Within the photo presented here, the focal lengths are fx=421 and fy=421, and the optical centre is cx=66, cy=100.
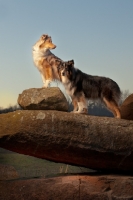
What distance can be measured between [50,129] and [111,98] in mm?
1816

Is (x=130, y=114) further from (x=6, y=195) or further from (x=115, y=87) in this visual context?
(x=6, y=195)

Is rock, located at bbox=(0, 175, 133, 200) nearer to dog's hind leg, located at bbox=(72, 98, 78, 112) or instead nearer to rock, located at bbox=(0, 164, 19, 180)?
dog's hind leg, located at bbox=(72, 98, 78, 112)

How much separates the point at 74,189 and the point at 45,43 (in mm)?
3654

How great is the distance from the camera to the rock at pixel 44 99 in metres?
9.42

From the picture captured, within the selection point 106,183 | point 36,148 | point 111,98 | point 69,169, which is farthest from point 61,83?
point 69,169

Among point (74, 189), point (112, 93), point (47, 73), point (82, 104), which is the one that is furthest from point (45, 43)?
point (74, 189)

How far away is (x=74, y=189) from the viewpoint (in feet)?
29.6

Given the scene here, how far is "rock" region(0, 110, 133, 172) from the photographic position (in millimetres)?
8859

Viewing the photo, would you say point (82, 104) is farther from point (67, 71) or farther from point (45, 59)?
point (45, 59)

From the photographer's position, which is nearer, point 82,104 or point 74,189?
point 74,189

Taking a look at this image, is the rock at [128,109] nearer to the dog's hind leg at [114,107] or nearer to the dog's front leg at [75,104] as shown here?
the dog's hind leg at [114,107]

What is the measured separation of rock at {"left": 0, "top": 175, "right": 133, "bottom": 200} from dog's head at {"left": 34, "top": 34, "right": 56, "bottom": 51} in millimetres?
3245

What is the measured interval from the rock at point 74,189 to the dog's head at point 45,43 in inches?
128

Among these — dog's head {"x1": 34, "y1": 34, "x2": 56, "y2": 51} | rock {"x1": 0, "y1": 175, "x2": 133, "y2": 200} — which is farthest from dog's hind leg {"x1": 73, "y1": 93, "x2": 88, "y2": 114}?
dog's head {"x1": 34, "y1": 34, "x2": 56, "y2": 51}
